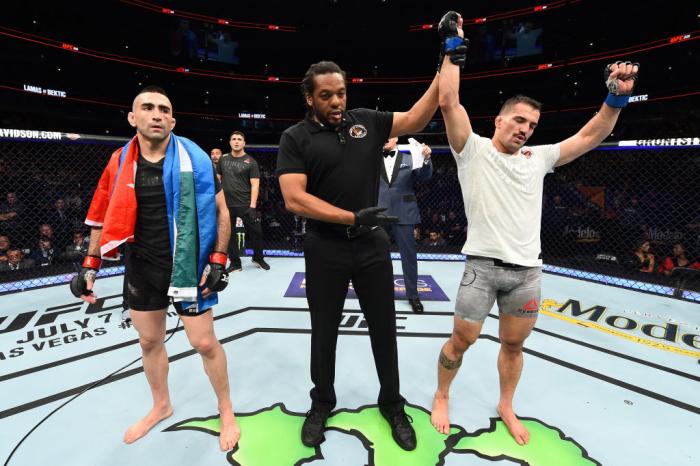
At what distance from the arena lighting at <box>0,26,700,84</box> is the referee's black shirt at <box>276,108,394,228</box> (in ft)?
38.9

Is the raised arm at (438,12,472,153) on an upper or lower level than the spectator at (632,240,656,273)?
upper

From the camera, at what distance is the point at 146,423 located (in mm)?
1527

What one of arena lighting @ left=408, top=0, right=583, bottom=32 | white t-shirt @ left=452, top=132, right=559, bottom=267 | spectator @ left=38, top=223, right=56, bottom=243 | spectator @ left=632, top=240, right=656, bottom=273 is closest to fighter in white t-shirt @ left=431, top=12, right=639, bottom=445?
white t-shirt @ left=452, top=132, right=559, bottom=267

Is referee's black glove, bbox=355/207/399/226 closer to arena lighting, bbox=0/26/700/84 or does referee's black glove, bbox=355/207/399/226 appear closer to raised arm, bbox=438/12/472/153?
raised arm, bbox=438/12/472/153

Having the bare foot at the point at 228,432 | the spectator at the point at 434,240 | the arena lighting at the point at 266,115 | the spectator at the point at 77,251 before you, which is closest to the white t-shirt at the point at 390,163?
the bare foot at the point at 228,432

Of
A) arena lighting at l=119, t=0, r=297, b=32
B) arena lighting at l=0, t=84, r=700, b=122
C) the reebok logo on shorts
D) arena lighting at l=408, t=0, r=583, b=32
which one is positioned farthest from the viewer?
arena lighting at l=119, t=0, r=297, b=32

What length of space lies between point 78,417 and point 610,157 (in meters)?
9.57

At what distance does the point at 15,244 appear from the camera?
442cm

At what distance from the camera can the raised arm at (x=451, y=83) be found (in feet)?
3.98

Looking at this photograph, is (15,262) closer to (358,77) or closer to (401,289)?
(401,289)

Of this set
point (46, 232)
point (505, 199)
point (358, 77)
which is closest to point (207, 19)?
point (358, 77)

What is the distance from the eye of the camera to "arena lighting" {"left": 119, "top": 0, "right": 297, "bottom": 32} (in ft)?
33.1

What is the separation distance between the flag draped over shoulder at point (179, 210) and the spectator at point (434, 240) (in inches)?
197

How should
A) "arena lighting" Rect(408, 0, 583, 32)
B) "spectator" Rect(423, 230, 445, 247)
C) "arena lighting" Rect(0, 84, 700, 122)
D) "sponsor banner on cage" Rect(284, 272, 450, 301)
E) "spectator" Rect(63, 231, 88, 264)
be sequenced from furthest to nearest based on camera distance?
"arena lighting" Rect(408, 0, 583, 32) → "arena lighting" Rect(0, 84, 700, 122) → "spectator" Rect(423, 230, 445, 247) → "spectator" Rect(63, 231, 88, 264) → "sponsor banner on cage" Rect(284, 272, 450, 301)
